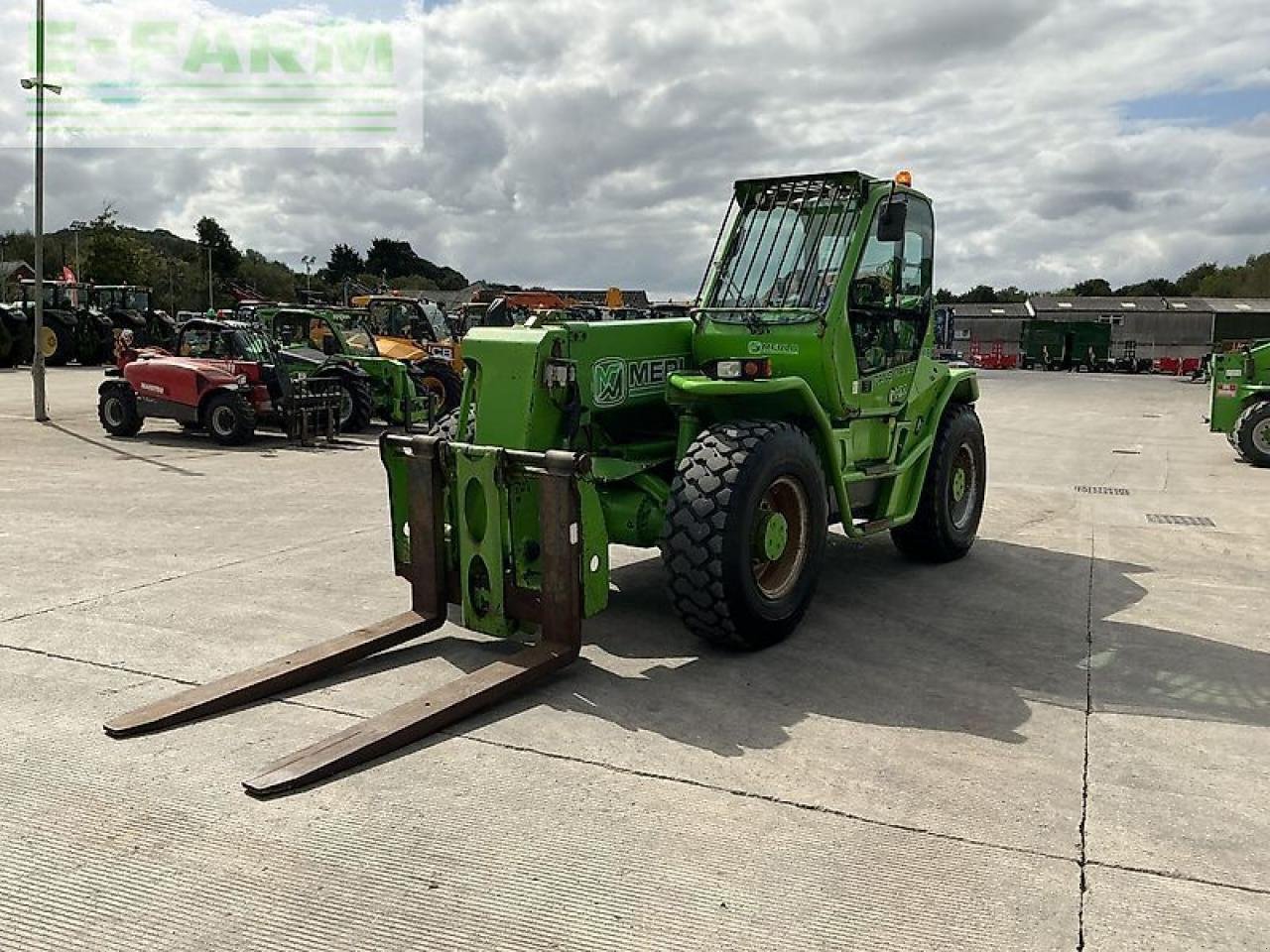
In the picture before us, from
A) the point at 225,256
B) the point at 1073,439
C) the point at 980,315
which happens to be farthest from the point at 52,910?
the point at 225,256

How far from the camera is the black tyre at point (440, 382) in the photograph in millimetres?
17953

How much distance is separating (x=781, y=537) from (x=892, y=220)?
2.05 m

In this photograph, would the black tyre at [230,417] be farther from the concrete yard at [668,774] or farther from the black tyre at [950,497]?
the black tyre at [950,497]

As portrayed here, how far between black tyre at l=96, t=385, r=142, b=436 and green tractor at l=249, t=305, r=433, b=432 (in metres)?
2.51

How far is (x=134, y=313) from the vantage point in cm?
3275

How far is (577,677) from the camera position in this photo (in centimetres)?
519

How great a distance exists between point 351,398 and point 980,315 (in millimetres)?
52644

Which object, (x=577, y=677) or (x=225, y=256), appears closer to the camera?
(x=577, y=677)

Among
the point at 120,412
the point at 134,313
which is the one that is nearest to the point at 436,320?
the point at 120,412

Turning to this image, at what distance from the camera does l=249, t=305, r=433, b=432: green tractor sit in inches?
685

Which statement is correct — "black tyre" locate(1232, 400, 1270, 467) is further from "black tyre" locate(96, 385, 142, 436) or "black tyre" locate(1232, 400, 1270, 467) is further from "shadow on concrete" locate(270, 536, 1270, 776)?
"black tyre" locate(96, 385, 142, 436)

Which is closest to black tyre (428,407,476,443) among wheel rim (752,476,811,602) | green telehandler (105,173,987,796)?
green telehandler (105,173,987,796)

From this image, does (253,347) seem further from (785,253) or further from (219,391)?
(785,253)

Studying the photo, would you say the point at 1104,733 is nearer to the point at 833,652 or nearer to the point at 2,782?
the point at 833,652
